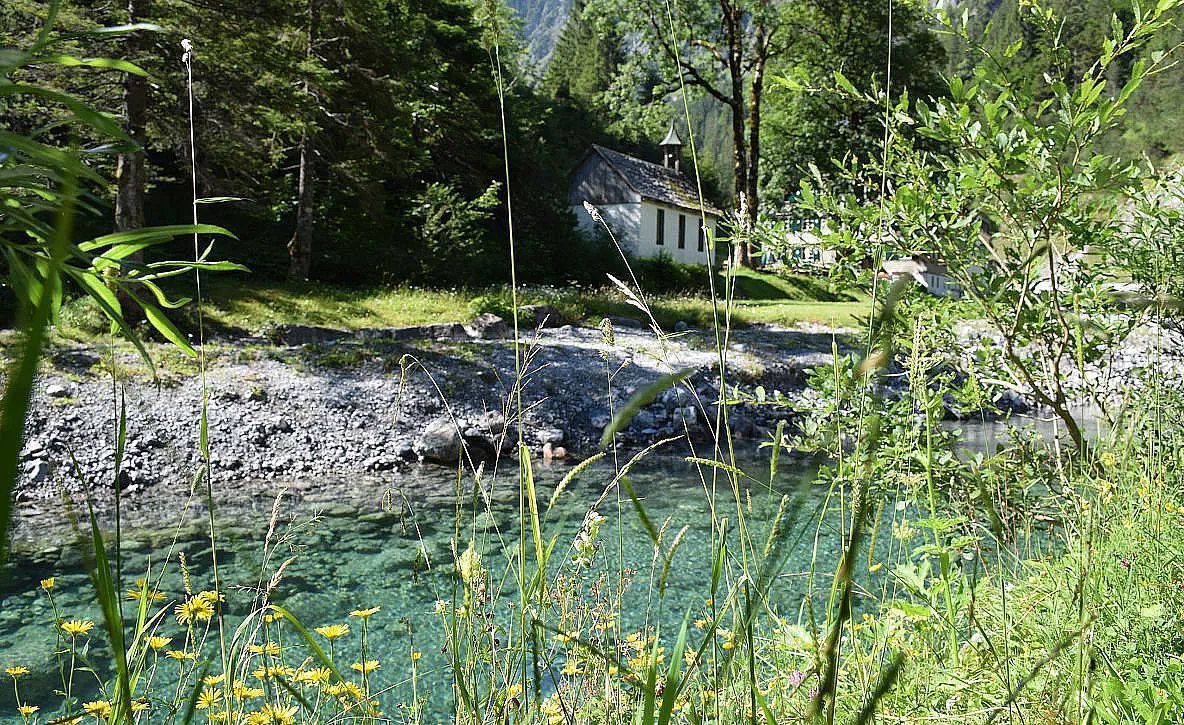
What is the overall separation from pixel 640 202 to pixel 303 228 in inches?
618

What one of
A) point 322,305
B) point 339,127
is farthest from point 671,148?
point 322,305

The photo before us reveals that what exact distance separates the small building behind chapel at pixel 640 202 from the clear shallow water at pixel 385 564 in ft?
73.1

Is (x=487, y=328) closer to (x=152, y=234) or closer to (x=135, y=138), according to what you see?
(x=135, y=138)

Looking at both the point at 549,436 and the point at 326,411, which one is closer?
the point at 326,411

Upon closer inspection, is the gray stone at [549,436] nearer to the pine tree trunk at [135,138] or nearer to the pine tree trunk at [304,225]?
the pine tree trunk at [135,138]

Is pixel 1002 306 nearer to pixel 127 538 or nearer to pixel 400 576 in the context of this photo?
pixel 400 576

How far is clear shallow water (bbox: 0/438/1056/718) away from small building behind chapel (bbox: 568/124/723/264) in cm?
2227

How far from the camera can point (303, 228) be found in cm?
1639

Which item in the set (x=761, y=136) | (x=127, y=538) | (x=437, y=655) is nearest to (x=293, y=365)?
(x=127, y=538)

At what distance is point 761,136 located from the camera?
35.4m

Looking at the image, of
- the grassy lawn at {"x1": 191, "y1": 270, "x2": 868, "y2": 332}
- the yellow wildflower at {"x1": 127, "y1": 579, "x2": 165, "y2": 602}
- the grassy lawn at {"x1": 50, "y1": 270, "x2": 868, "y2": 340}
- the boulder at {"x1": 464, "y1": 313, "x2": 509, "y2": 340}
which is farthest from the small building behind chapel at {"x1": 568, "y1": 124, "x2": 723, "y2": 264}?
the yellow wildflower at {"x1": 127, "y1": 579, "x2": 165, "y2": 602}

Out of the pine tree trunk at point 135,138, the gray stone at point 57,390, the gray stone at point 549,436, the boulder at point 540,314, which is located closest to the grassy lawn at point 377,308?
the boulder at point 540,314

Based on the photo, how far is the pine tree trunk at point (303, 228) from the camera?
1631 centimetres

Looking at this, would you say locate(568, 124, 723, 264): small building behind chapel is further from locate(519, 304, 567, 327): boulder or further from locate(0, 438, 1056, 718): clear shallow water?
locate(0, 438, 1056, 718): clear shallow water
